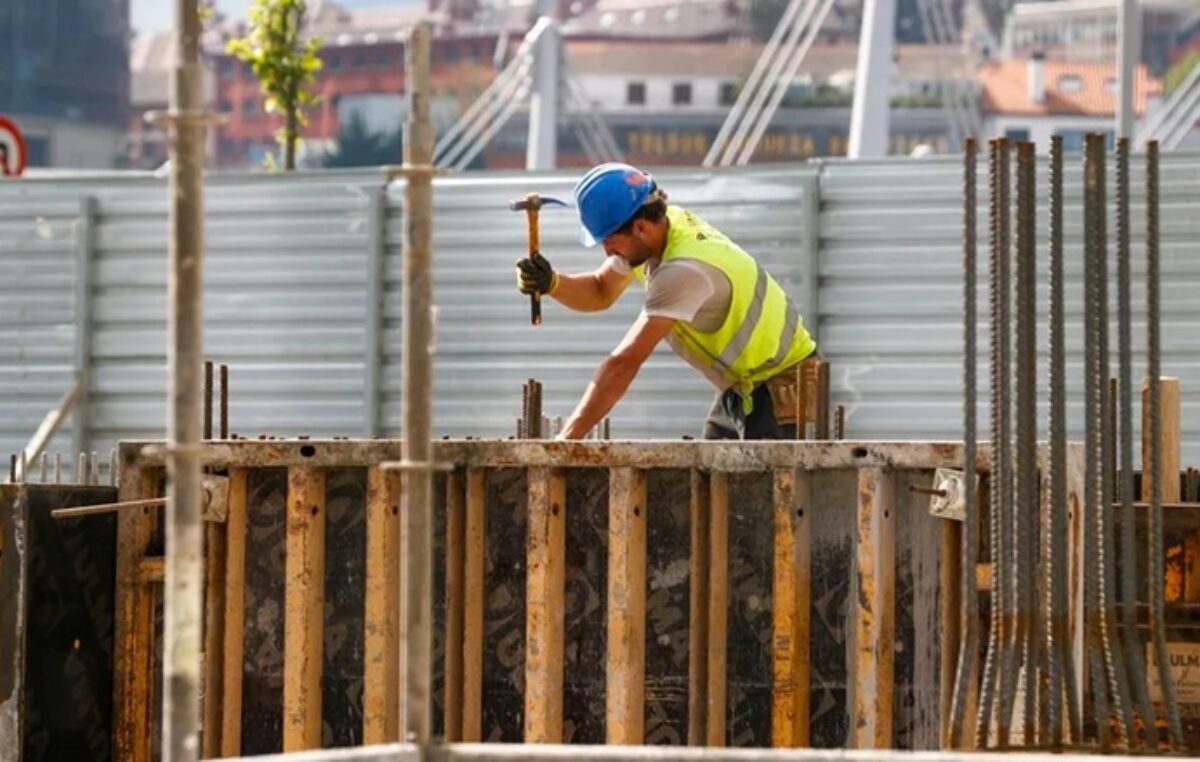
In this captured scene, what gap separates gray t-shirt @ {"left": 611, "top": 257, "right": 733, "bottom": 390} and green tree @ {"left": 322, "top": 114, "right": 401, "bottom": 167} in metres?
87.8

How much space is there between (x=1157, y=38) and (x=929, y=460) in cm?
10941

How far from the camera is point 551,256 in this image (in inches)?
734

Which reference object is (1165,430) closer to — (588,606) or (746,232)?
(588,606)

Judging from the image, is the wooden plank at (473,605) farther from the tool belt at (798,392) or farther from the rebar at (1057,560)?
the rebar at (1057,560)

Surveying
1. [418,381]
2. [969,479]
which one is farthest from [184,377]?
[969,479]

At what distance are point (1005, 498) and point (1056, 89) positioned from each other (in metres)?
102

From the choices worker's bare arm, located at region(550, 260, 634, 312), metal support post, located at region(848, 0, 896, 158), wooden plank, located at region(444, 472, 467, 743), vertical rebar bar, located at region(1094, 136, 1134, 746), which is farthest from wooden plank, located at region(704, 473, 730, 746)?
metal support post, located at region(848, 0, 896, 158)

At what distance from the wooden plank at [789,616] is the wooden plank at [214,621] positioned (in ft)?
5.73

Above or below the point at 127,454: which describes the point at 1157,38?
above

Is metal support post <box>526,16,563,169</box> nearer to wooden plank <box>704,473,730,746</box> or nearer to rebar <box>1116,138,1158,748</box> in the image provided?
wooden plank <box>704,473,730,746</box>

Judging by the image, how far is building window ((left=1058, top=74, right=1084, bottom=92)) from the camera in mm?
108438

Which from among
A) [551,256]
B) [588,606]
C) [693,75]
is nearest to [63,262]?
[551,256]

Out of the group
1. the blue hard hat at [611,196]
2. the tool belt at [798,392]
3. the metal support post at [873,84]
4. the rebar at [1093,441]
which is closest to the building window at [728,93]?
the metal support post at [873,84]

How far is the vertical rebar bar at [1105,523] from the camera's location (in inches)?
300
